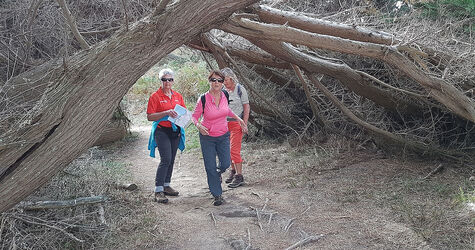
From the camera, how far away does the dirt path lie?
5.05 metres

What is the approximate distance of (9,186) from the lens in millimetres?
4270

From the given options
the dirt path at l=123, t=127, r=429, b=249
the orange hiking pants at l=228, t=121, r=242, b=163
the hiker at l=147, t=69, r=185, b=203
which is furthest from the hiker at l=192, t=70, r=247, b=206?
the orange hiking pants at l=228, t=121, r=242, b=163

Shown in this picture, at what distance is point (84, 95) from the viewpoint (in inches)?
179

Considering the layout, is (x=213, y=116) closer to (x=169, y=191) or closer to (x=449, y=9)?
(x=169, y=191)

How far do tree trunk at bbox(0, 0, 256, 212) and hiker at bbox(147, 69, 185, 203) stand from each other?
1.36m

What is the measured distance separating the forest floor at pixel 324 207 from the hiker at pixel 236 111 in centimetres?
24

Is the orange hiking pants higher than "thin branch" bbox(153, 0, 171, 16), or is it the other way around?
"thin branch" bbox(153, 0, 171, 16)

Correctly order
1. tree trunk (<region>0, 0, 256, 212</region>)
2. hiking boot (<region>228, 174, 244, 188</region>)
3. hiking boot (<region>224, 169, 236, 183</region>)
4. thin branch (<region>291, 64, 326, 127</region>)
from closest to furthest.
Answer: tree trunk (<region>0, 0, 256, 212</region>)
hiking boot (<region>228, 174, 244, 188</region>)
hiking boot (<region>224, 169, 236, 183</region>)
thin branch (<region>291, 64, 326, 127</region>)

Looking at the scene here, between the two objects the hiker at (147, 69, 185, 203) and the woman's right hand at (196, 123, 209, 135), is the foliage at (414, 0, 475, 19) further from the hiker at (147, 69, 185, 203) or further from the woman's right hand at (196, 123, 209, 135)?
the hiker at (147, 69, 185, 203)

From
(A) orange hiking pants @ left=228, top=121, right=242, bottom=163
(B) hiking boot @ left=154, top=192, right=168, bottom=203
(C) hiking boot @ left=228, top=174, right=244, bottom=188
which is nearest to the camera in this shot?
(B) hiking boot @ left=154, top=192, right=168, bottom=203

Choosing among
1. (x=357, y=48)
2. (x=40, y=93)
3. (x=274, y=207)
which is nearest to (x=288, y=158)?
(x=274, y=207)

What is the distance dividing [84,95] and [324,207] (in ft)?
11.1

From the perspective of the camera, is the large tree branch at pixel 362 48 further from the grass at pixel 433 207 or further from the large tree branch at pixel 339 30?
the grass at pixel 433 207

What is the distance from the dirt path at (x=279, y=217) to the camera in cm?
505
